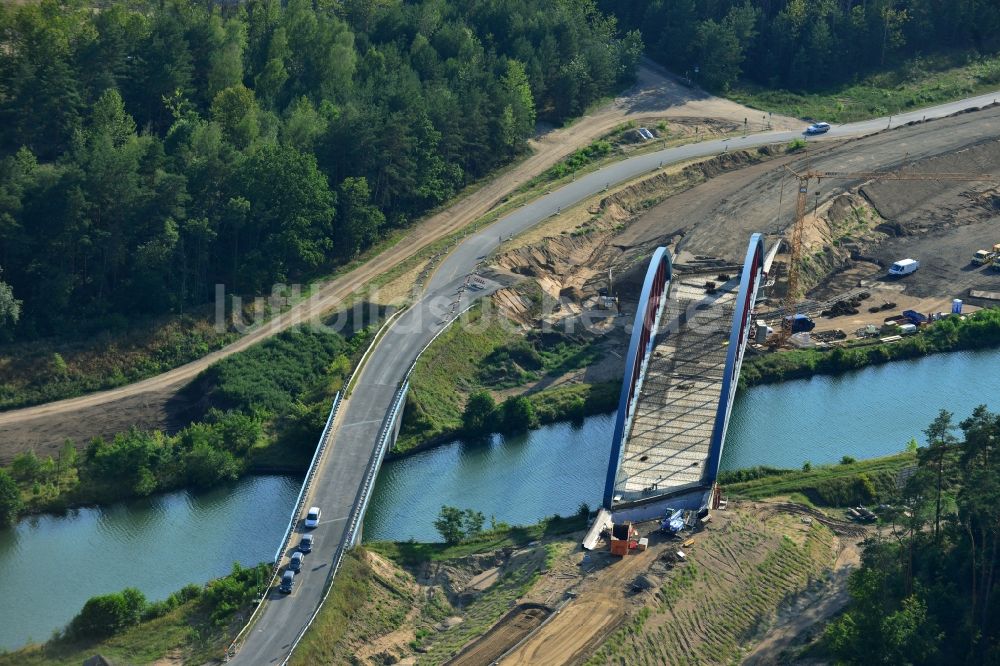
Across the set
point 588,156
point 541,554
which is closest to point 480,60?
point 588,156

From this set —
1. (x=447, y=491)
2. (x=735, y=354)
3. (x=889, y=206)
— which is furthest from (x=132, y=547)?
(x=889, y=206)

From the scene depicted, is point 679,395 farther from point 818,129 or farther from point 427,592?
point 818,129

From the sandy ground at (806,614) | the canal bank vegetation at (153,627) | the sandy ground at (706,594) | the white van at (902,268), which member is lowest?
the sandy ground at (806,614)

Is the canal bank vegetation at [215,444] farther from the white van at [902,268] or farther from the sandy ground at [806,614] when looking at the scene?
the white van at [902,268]

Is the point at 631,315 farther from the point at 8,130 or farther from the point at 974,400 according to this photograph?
the point at 8,130

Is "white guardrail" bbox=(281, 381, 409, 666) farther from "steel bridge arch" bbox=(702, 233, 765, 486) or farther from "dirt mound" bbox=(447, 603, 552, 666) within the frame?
"steel bridge arch" bbox=(702, 233, 765, 486)

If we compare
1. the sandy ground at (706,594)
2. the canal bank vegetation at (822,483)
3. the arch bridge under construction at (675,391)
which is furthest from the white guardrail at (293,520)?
the canal bank vegetation at (822,483)
